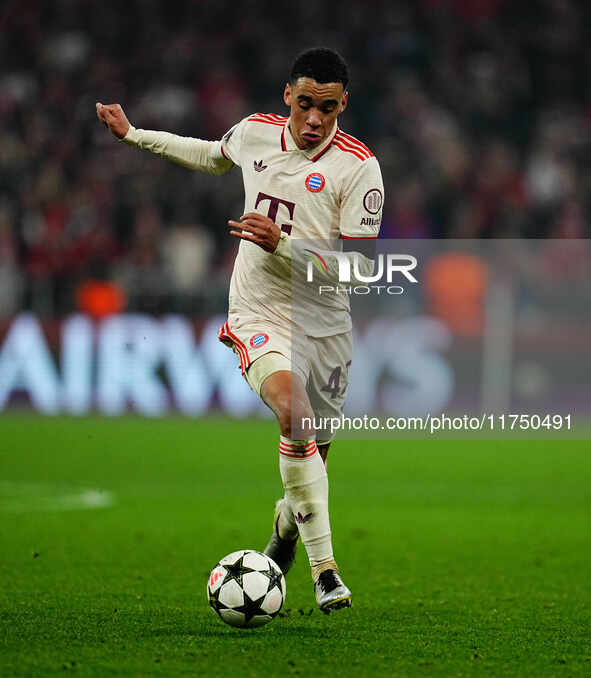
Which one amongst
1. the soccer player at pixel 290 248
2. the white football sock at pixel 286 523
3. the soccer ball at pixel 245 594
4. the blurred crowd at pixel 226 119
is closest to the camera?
the soccer ball at pixel 245 594

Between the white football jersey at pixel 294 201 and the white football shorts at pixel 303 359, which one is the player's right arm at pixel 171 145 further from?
the white football shorts at pixel 303 359

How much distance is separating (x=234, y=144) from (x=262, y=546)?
2409 millimetres

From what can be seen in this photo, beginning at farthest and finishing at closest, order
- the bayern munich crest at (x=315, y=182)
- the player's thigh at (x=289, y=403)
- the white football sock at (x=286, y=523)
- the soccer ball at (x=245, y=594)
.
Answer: the white football sock at (x=286, y=523)
the bayern munich crest at (x=315, y=182)
the player's thigh at (x=289, y=403)
the soccer ball at (x=245, y=594)

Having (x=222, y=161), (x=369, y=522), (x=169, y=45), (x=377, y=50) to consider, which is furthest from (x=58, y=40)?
(x=222, y=161)

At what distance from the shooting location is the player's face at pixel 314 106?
207 inches

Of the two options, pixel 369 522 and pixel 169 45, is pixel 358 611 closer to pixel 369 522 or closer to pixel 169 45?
pixel 369 522

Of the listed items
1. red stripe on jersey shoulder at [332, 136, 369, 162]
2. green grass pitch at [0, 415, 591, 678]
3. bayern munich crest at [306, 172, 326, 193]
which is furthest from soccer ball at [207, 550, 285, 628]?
red stripe on jersey shoulder at [332, 136, 369, 162]

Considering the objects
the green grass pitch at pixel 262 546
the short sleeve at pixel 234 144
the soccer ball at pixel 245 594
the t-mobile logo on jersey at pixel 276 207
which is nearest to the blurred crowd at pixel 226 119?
the green grass pitch at pixel 262 546

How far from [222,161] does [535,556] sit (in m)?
2.84

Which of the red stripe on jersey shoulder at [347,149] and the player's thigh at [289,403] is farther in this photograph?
the red stripe on jersey shoulder at [347,149]

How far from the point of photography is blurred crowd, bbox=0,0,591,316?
48.0 ft

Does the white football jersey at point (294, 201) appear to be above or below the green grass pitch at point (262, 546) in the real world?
above

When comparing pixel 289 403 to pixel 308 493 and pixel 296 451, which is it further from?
pixel 308 493


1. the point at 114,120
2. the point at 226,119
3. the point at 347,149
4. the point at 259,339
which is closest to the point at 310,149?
the point at 347,149
